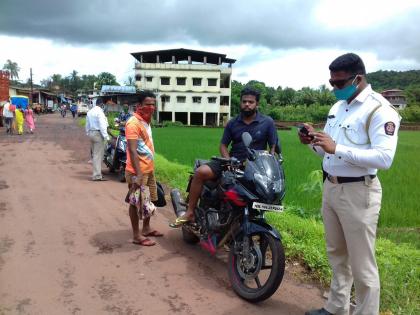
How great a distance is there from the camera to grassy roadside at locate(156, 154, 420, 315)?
3506mm

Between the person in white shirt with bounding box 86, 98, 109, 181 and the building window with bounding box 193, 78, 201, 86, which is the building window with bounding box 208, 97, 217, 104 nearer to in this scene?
the building window with bounding box 193, 78, 201, 86

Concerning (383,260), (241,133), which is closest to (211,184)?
(241,133)

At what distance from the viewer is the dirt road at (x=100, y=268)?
3504 mm

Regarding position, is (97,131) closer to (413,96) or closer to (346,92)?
(346,92)

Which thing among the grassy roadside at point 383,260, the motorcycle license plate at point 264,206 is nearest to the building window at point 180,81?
the grassy roadside at point 383,260

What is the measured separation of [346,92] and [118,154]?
23.9 ft

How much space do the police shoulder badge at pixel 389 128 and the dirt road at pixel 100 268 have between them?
1.73 metres

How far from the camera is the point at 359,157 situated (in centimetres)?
268

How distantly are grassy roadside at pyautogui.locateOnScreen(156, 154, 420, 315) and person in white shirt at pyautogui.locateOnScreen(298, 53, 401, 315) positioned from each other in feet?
2.53

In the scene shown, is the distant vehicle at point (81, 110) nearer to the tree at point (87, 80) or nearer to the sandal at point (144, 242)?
the sandal at point (144, 242)

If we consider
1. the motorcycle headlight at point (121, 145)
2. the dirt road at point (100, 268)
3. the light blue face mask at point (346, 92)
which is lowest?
the dirt road at point (100, 268)

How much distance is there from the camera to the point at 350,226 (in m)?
2.91

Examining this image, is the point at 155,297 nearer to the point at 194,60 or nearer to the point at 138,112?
the point at 138,112

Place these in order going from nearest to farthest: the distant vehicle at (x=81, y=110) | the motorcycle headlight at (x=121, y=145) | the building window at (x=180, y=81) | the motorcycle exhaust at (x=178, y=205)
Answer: the motorcycle exhaust at (x=178, y=205) < the motorcycle headlight at (x=121, y=145) < the distant vehicle at (x=81, y=110) < the building window at (x=180, y=81)
